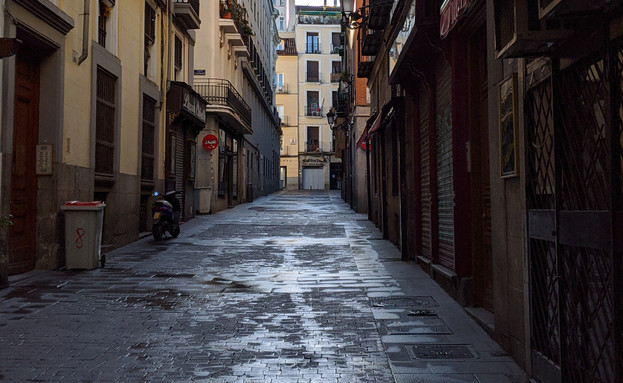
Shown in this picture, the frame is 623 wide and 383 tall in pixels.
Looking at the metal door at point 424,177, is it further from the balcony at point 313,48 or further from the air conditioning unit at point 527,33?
the balcony at point 313,48

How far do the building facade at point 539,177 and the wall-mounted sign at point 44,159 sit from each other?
6.33 meters

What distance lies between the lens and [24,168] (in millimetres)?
8750

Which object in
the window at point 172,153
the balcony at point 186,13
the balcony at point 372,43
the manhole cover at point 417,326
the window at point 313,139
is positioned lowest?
the manhole cover at point 417,326

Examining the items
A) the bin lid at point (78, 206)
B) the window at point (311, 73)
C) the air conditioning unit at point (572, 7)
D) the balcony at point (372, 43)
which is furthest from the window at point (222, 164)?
the window at point (311, 73)

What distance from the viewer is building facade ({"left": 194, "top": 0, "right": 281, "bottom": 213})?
24094 millimetres

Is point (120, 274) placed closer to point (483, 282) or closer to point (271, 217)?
point (483, 282)

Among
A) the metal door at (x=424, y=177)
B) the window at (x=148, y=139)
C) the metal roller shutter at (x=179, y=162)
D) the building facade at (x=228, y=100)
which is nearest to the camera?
the metal door at (x=424, y=177)

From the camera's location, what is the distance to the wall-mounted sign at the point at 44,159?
8.90 metres

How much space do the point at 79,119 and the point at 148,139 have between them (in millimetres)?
4855

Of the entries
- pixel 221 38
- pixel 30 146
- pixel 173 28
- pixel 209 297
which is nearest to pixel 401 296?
pixel 209 297

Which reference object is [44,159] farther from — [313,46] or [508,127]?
[313,46]

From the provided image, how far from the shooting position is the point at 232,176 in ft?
97.9

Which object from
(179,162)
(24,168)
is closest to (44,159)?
(24,168)

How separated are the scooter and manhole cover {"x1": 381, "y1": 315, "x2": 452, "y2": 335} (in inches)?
358
